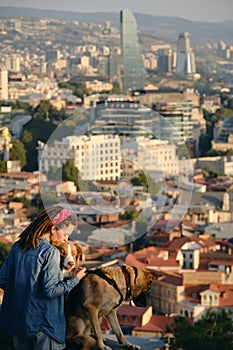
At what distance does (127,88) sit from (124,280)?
1251 inches

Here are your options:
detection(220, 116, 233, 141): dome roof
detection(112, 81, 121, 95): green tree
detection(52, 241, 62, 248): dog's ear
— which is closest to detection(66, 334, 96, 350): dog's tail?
detection(52, 241, 62, 248): dog's ear

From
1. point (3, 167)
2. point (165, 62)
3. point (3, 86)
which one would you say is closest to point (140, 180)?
point (3, 167)

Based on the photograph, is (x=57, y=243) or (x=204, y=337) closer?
(x=57, y=243)

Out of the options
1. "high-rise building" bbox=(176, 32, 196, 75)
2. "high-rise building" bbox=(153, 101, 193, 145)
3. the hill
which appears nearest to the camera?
"high-rise building" bbox=(153, 101, 193, 145)

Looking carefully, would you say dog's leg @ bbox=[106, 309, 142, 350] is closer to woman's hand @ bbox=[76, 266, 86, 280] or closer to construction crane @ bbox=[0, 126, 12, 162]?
woman's hand @ bbox=[76, 266, 86, 280]

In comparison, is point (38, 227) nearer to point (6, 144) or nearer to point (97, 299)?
point (97, 299)

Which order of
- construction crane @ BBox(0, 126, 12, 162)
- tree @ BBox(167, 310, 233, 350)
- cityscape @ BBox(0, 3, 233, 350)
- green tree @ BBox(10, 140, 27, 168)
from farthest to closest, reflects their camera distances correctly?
green tree @ BBox(10, 140, 27, 168), construction crane @ BBox(0, 126, 12, 162), cityscape @ BBox(0, 3, 233, 350), tree @ BBox(167, 310, 233, 350)

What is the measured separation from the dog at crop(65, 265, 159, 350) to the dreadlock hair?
87 mm

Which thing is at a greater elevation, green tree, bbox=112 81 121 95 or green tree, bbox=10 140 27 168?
green tree, bbox=10 140 27 168

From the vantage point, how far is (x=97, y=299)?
1908mm

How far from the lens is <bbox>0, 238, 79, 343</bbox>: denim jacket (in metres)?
1.88

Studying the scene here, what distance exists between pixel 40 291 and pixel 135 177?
1433cm

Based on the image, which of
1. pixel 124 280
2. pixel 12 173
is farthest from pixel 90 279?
pixel 12 173

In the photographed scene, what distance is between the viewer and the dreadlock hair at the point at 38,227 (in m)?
1.91
